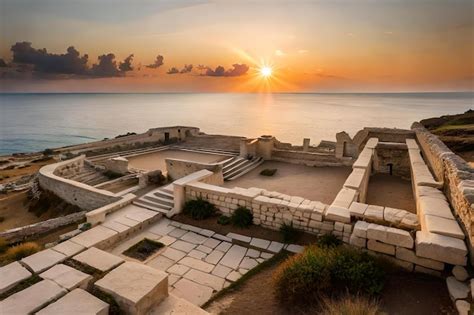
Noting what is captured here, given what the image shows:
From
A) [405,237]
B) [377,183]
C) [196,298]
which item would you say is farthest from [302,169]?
[196,298]

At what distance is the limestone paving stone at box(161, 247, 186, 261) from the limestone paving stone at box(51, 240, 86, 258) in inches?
73.3

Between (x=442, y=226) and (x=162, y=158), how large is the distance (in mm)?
16536

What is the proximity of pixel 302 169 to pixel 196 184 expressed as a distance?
24.6 feet

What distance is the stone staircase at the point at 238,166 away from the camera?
→ 13148 millimetres

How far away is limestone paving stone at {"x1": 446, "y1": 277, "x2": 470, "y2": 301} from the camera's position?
3731mm

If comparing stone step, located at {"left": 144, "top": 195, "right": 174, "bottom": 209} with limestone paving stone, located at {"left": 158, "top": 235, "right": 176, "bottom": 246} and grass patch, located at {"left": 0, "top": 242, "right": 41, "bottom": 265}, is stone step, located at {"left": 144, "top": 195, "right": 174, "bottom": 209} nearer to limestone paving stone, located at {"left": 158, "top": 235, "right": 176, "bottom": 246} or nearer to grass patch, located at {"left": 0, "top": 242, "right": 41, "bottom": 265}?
limestone paving stone, located at {"left": 158, "top": 235, "right": 176, "bottom": 246}

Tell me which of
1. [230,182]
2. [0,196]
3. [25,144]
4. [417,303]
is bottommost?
[25,144]

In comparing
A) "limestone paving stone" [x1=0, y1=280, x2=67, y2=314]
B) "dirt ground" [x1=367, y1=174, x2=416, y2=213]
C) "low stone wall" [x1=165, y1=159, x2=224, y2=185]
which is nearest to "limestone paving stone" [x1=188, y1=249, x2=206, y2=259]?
"limestone paving stone" [x1=0, y1=280, x2=67, y2=314]

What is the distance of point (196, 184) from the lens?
853cm

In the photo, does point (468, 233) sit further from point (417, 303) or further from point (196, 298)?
point (196, 298)

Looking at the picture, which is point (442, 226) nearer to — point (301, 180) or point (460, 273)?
point (460, 273)

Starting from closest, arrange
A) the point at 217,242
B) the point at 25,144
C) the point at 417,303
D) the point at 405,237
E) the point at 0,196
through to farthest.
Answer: the point at 417,303 → the point at 405,237 → the point at 217,242 → the point at 0,196 → the point at 25,144

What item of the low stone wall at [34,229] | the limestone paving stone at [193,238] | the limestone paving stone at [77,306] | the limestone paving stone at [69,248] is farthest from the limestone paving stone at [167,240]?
the low stone wall at [34,229]

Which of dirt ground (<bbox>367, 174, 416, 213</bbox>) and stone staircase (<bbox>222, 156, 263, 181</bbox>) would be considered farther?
stone staircase (<bbox>222, 156, 263, 181</bbox>)
